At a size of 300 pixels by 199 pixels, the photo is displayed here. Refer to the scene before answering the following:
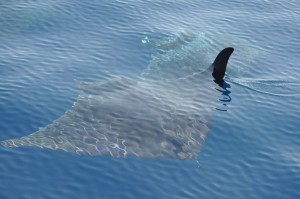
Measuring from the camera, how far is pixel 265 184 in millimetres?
34875

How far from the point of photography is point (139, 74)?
156 feet

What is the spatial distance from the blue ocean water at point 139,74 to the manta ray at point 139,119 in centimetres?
74

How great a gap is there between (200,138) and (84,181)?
953cm

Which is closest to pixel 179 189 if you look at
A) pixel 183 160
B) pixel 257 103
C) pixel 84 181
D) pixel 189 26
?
pixel 183 160

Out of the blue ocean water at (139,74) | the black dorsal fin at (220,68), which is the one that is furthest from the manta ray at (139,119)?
the blue ocean water at (139,74)

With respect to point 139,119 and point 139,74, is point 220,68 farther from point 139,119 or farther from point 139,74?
point 139,119

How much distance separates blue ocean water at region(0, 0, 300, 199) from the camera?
33.3m

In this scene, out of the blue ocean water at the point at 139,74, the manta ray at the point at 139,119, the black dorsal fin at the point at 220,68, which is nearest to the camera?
the blue ocean water at the point at 139,74

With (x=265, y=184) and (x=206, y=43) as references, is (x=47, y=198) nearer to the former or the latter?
(x=265, y=184)

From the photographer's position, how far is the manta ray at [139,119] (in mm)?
35031

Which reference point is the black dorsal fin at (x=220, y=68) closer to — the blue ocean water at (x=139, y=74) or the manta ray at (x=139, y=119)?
the manta ray at (x=139, y=119)

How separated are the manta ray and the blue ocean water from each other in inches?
29.1

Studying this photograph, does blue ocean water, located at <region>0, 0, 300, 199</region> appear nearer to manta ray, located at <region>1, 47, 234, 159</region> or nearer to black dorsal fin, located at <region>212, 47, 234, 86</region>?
manta ray, located at <region>1, 47, 234, 159</region>

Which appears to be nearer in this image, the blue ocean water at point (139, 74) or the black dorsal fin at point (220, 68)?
the blue ocean water at point (139, 74)
